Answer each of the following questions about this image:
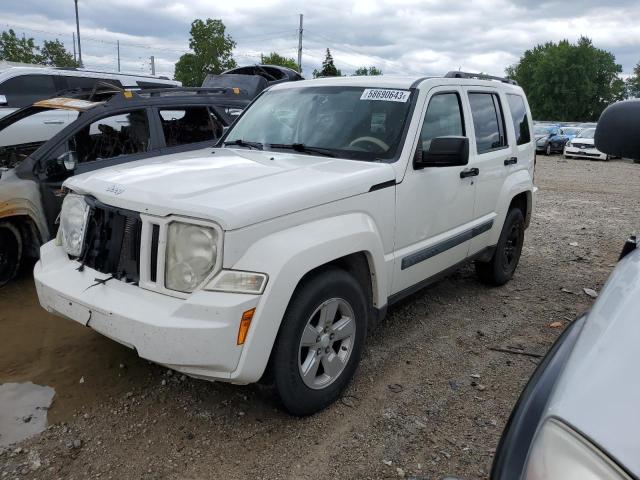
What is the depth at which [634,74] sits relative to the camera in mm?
76625

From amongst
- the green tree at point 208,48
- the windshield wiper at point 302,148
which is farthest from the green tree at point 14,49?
the windshield wiper at point 302,148

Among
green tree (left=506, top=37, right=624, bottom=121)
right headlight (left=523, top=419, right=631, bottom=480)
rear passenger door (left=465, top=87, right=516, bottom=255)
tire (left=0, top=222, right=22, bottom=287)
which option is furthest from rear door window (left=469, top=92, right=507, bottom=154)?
green tree (left=506, top=37, right=624, bottom=121)

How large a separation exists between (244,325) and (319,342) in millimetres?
597

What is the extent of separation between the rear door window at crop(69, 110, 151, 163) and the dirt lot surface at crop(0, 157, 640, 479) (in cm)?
139

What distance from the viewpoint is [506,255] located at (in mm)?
5105

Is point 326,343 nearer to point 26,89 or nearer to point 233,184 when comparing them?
point 233,184

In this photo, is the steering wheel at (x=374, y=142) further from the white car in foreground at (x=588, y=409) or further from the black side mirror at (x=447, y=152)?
the white car in foreground at (x=588, y=409)

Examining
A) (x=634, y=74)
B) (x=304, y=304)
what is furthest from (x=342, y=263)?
(x=634, y=74)

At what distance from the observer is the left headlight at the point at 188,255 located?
2424 millimetres

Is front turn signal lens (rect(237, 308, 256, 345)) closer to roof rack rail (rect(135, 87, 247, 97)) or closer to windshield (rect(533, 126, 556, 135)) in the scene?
roof rack rail (rect(135, 87, 247, 97))

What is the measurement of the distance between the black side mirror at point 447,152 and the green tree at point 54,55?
41761 millimetres

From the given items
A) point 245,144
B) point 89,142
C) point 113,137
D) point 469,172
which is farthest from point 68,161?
point 469,172

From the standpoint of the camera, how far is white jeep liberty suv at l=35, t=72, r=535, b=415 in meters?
2.39

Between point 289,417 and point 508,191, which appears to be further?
point 508,191
